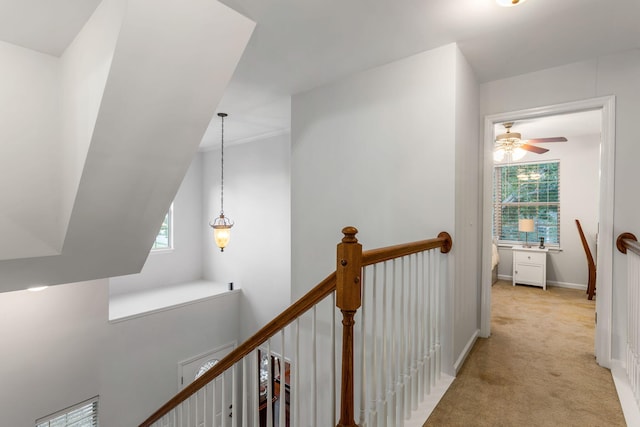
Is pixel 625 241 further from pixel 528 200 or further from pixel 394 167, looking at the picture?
pixel 528 200

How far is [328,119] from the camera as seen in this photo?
3.22m

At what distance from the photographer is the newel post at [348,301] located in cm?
130

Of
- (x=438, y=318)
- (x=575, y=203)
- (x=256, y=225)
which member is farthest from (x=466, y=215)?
(x=575, y=203)

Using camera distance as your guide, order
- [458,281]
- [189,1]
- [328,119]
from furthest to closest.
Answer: [328,119]
[458,281]
[189,1]

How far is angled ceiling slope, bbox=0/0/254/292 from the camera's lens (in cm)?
186

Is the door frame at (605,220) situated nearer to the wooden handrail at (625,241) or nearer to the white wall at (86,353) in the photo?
the wooden handrail at (625,241)

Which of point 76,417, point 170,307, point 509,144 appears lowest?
point 76,417

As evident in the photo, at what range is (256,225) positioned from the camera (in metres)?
5.70

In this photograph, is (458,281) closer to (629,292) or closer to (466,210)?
(466,210)

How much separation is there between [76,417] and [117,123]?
4.09m

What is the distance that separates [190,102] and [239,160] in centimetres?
374

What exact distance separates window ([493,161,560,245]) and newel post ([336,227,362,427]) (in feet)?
19.4

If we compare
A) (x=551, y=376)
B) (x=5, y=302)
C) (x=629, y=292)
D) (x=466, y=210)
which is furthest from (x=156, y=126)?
(x=629, y=292)

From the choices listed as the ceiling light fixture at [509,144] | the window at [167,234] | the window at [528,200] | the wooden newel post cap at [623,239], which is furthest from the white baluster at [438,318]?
the window at [167,234]
